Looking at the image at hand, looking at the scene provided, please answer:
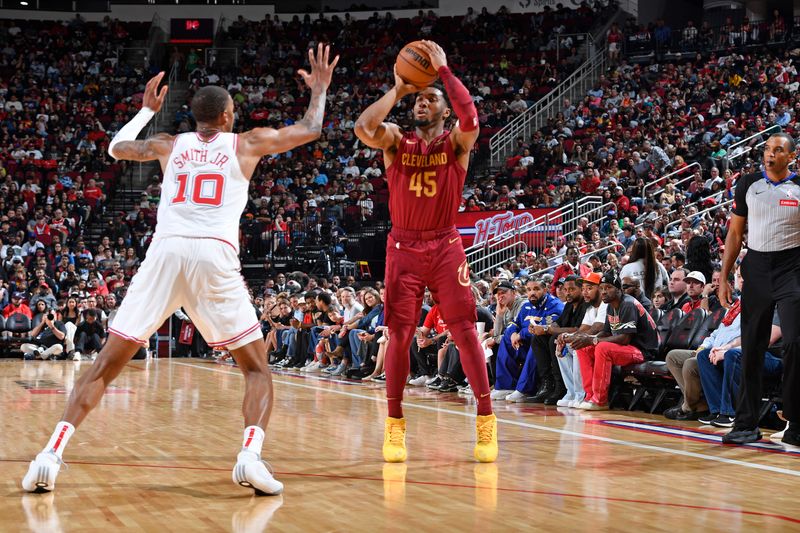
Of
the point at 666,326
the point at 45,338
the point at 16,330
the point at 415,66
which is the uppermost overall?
the point at 415,66

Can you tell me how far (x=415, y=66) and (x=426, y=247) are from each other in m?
1.04

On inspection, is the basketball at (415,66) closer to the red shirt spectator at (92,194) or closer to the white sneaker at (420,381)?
the white sneaker at (420,381)

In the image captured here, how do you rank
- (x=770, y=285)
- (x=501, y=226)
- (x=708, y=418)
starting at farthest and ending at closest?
(x=501, y=226) → (x=708, y=418) → (x=770, y=285)

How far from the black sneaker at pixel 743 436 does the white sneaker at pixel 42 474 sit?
13.9ft

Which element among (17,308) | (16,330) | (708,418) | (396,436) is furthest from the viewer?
(17,308)

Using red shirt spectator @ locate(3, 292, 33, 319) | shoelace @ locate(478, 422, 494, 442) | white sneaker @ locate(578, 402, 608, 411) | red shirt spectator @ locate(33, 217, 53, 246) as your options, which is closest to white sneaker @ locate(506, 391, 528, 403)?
white sneaker @ locate(578, 402, 608, 411)

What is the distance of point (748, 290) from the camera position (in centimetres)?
610

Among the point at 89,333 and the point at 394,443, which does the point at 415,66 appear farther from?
the point at 89,333

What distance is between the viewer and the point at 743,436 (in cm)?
610

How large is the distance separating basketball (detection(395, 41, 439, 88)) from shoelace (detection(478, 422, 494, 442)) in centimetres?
201

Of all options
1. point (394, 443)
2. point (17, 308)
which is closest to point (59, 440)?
point (394, 443)

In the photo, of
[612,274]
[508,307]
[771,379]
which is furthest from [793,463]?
[508,307]

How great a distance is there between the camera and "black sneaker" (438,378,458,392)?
10781mm

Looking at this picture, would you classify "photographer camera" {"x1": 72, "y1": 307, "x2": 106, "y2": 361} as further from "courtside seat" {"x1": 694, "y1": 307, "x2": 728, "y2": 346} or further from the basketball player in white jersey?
the basketball player in white jersey
